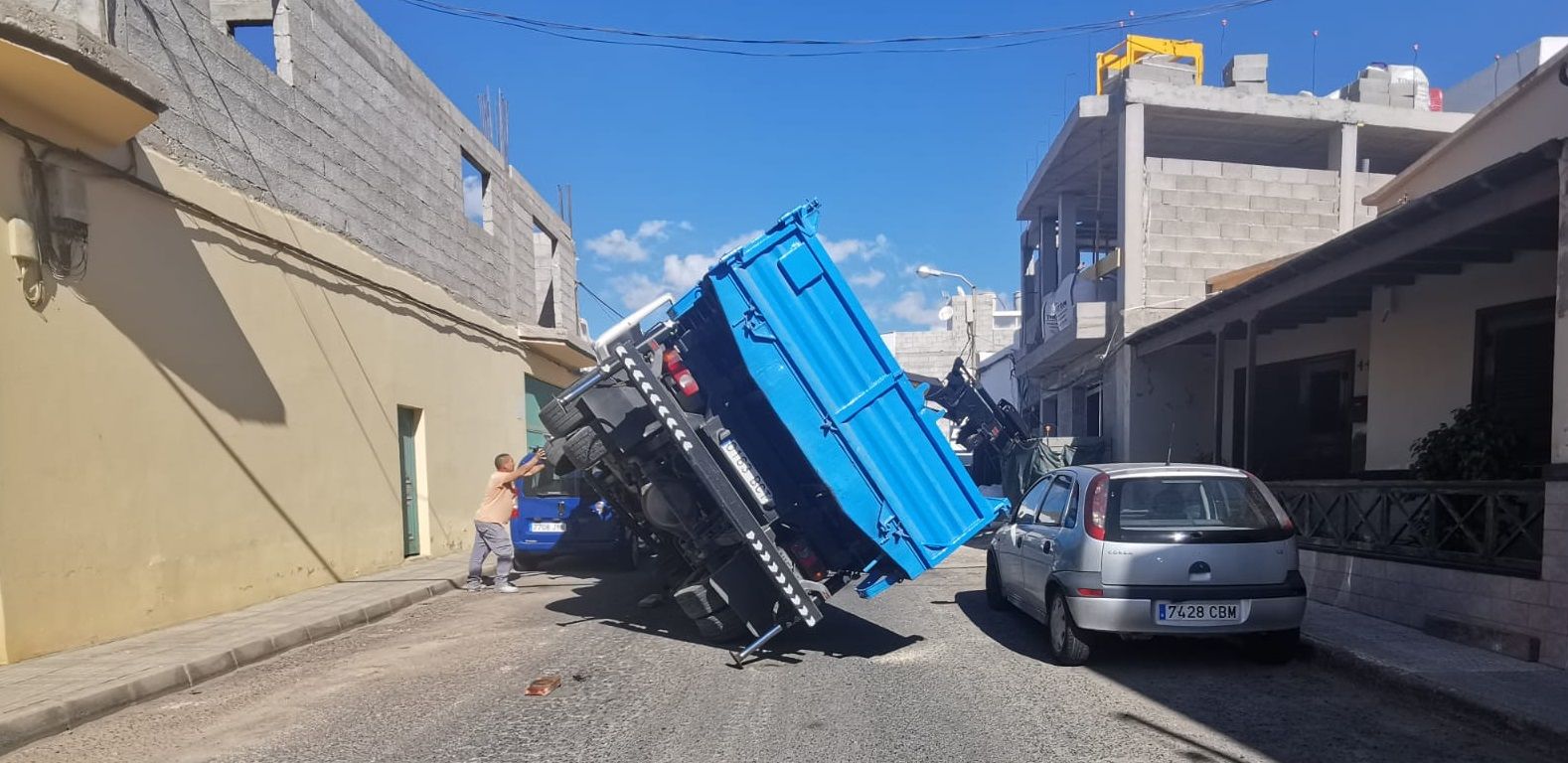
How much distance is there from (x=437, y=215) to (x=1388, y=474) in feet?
41.8

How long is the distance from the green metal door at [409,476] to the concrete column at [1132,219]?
12.0 metres

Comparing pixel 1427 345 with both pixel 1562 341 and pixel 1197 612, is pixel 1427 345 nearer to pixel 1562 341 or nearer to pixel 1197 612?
pixel 1562 341

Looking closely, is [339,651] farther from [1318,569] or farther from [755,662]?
[1318,569]

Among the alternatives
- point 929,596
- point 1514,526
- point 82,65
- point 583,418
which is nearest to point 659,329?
point 583,418

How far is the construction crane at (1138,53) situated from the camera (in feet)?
62.4

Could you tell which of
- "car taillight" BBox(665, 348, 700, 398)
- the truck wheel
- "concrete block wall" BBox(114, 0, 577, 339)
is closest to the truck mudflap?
"car taillight" BBox(665, 348, 700, 398)

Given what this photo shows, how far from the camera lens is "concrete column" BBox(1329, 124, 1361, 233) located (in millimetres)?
15539

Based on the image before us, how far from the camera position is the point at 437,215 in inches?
515

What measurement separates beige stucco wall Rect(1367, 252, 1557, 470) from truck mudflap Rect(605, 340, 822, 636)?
7523 mm

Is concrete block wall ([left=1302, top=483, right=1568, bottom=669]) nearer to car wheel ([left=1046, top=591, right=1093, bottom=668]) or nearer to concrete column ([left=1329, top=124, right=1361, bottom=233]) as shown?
car wheel ([left=1046, top=591, right=1093, bottom=668])

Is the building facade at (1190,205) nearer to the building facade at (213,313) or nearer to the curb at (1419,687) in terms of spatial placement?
the curb at (1419,687)

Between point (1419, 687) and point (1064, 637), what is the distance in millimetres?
2049

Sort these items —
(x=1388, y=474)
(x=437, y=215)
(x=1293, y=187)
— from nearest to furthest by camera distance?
(x=1388, y=474)
(x=437, y=215)
(x=1293, y=187)

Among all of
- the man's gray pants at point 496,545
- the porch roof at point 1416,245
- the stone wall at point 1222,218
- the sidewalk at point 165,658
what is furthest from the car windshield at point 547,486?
the stone wall at point 1222,218
